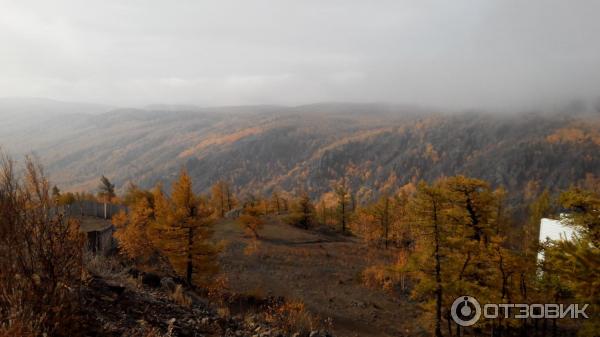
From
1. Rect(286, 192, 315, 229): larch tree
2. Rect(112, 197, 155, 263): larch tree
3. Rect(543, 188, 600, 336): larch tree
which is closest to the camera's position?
Rect(543, 188, 600, 336): larch tree

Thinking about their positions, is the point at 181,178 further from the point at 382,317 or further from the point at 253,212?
the point at 253,212

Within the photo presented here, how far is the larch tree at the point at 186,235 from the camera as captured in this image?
2378cm

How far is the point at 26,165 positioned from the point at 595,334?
693 inches

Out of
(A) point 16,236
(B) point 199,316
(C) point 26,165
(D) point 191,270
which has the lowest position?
(D) point 191,270

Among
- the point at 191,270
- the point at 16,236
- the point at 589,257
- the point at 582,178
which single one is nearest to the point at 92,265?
the point at 16,236

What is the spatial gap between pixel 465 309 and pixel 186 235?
59.0 feet

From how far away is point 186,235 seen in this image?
79.3ft

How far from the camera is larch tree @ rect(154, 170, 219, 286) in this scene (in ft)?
78.0

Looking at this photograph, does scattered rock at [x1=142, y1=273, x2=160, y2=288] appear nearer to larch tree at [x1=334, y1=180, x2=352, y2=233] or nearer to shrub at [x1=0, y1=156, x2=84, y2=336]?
shrub at [x1=0, y1=156, x2=84, y2=336]

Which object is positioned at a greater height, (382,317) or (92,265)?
(92,265)

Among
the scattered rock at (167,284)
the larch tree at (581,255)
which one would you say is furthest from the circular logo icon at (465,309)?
the scattered rock at (167,284)

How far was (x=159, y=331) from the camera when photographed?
7.25 m

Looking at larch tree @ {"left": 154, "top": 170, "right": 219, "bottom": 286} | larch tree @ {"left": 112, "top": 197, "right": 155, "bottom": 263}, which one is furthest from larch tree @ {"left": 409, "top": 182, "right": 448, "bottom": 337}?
larch tree @ {"left": 112, "top": 197, "right": 155, "bottom": 263}

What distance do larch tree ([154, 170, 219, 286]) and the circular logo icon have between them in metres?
15.5
